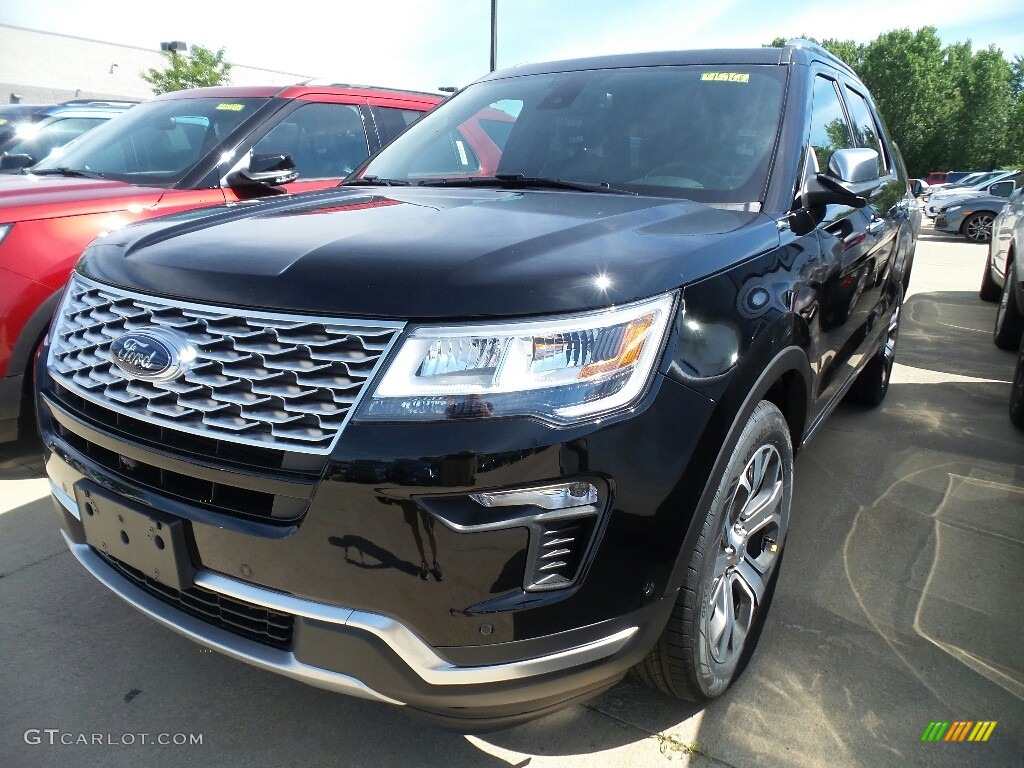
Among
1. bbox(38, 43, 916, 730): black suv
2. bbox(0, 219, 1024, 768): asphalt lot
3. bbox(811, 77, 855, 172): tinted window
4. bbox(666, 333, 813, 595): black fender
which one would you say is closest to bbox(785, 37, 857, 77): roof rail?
bbox(811, 77, 855, 172): tinted window

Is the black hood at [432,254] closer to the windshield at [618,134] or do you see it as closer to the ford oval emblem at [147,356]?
the ford oval emblem at [147,356]

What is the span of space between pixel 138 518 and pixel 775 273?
66.0 inches

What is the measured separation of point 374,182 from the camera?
2900mm

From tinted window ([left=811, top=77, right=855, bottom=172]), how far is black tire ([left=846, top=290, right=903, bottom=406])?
4.97ft

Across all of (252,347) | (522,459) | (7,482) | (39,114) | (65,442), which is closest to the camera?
(522,459)

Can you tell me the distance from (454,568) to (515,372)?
1.26 ft

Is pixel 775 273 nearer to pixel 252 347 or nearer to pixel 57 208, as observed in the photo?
pixel 252 347

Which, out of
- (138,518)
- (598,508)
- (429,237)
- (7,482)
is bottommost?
(7,482)

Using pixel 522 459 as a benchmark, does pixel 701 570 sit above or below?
below

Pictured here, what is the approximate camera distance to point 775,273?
202 centimetres

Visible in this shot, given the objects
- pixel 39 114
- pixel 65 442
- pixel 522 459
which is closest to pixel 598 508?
pixel 522 459

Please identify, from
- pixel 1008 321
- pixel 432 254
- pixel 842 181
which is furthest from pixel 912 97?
pixel 432 254

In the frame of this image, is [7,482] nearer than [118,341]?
No

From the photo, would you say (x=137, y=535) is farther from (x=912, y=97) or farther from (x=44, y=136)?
(x=912, y=97)
